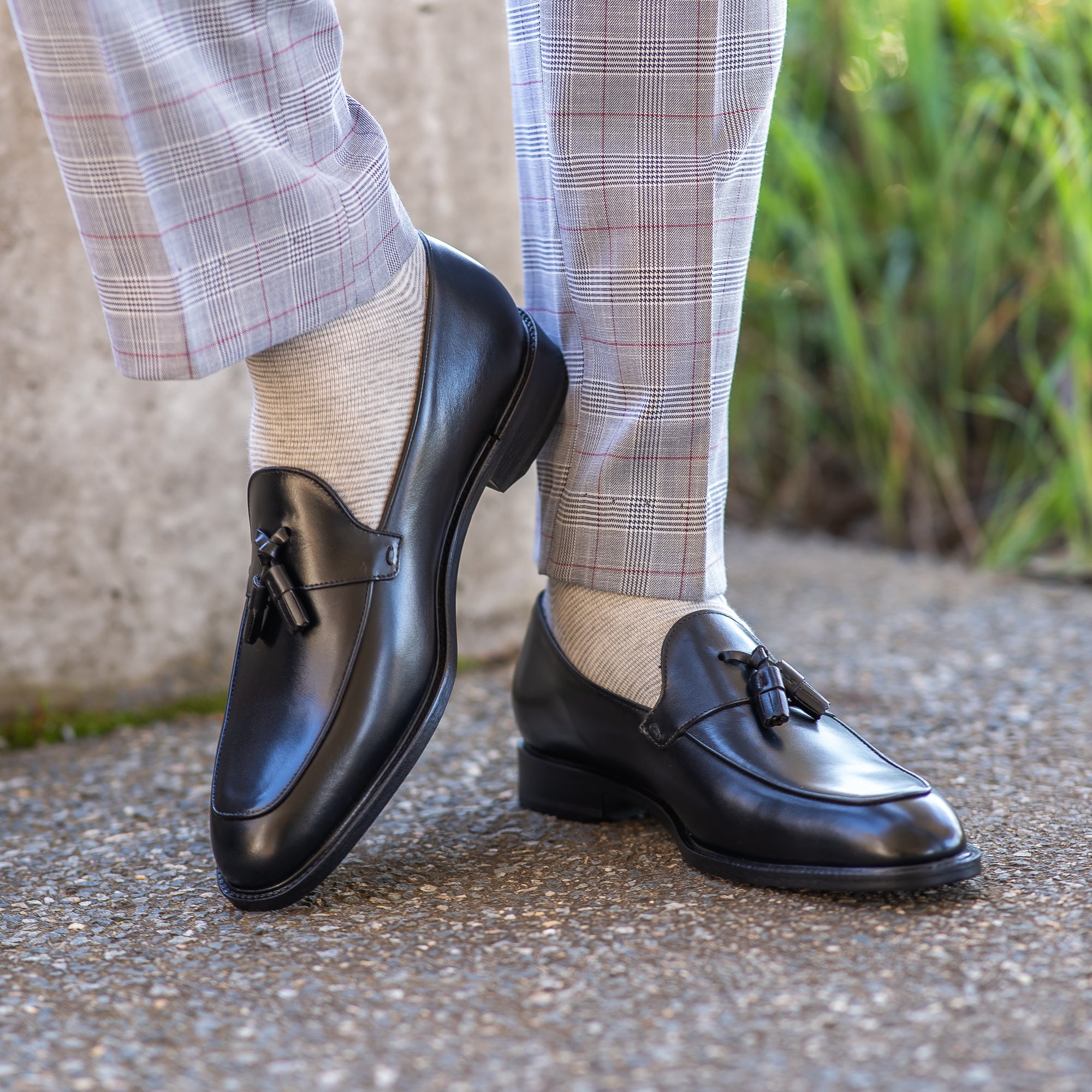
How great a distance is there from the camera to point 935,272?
168 cm

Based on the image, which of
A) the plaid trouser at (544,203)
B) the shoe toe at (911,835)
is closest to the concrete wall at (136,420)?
the plaid trouser at (544,203)

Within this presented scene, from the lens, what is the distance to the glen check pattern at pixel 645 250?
27.7 inches

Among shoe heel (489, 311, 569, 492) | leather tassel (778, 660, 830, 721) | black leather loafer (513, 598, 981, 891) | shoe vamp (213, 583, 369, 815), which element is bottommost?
black leather loafer (513, 598, 981, 891)

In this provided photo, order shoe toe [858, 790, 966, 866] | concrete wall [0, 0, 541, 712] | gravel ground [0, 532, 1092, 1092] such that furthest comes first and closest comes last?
1. concrete wall [0, 0, 541, 712]
2. shoe toe [858, 790, 966, 866]
3. gravel ground [0, 532, 1092, 1092]

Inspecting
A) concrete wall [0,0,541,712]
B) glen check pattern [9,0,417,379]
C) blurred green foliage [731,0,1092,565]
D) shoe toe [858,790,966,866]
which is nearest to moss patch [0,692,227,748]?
concrete wall [0,0,541,712]

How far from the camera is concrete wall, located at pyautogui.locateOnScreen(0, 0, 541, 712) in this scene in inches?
40.6

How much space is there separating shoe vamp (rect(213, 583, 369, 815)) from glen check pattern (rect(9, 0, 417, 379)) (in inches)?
6.1

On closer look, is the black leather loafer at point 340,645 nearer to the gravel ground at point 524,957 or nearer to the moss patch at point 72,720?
the gravel ground at point 524,957

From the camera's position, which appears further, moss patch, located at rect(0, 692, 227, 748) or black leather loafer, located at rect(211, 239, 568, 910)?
moss patch, located at rect(0, 692, 227, 748)

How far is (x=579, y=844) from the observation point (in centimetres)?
76

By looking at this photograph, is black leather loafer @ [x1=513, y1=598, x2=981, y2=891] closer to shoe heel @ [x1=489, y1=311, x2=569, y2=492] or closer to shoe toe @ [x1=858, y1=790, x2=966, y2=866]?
shoe toe @ [x1=858, y1=790, x2=966, y2=866]

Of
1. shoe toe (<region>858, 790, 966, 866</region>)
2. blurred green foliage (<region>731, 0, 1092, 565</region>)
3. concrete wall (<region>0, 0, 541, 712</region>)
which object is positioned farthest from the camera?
blurred green foliage (<region>731, 0, 1092, 565</region>)

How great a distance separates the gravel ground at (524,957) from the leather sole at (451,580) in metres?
0.03

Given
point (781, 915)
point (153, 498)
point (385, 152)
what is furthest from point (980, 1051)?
point (153, 498)
